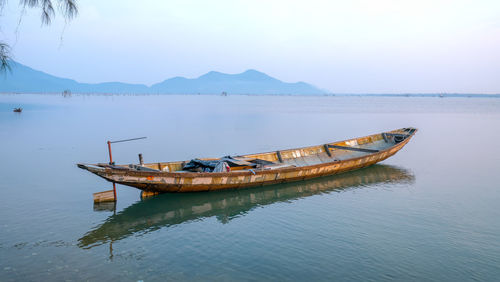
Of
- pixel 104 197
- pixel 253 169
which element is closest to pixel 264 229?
pixel 253 169

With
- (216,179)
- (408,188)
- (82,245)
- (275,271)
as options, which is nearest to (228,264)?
(275,271)

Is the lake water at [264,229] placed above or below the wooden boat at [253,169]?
below

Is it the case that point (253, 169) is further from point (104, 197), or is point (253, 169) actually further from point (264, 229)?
point (104, 197)

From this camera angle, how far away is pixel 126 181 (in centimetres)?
1296

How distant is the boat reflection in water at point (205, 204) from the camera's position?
1178 cm

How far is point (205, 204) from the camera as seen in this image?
47.0 feet

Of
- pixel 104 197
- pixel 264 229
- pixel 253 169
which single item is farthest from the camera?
pixel 253 169

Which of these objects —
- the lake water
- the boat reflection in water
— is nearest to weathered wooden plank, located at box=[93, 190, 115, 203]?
the lake water

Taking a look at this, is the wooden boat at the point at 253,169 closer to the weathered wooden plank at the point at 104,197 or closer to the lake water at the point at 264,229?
the lake water at the point at 264,229

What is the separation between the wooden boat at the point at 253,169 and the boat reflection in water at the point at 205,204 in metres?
0.38

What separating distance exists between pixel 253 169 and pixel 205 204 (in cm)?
301

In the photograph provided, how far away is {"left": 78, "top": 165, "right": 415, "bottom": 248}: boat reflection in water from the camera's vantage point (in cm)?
1178

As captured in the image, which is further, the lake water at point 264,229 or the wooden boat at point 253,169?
the wooden boat at point 253,169

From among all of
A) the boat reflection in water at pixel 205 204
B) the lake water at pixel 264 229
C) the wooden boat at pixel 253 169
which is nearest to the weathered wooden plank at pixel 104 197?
the lake water at pixel 264 229
